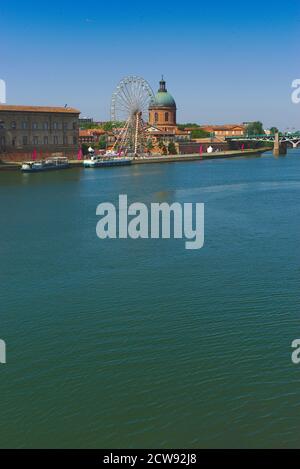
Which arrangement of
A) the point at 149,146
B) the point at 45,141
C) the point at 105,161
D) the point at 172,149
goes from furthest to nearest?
the point at 172,149 → the point at 149,146 → the point at 105,161 → the point at 45,141

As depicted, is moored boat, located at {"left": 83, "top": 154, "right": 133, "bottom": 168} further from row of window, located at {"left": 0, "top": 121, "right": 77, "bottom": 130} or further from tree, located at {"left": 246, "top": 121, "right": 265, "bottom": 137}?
tree, located at {"left": 246, "top": 121, "right": 265, "bottom": 137}

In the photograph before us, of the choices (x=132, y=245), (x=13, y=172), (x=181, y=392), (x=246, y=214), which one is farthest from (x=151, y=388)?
(x=13, y=172)

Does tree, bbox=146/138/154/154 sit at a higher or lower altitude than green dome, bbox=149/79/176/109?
lower

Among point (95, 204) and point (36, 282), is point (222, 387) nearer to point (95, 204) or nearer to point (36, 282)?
point (36, 282)

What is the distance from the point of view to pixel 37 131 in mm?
65312

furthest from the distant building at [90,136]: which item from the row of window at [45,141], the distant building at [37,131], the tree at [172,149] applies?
the distant building at [37,131]

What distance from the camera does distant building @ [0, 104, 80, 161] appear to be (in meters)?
62.8

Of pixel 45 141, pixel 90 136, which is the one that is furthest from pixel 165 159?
pixel 45 141

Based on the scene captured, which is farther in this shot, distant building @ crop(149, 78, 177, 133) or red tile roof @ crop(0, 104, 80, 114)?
distant building @ crop(149, 78, 177, 133)

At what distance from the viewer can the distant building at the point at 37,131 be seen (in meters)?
62.8

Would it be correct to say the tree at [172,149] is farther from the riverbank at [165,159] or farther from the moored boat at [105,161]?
the moored boat at [105,161]

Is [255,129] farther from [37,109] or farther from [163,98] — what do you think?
[37,109]

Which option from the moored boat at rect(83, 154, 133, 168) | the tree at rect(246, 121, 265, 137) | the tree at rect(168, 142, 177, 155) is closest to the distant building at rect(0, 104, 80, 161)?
the moored boat at rect(83, 154, 133, 168)

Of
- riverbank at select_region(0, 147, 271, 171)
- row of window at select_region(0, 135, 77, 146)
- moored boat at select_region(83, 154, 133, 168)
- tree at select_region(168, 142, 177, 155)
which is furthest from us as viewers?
tree at select_region(168, 142, 177, 155)
